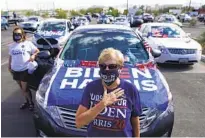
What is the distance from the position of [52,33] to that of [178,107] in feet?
28.5

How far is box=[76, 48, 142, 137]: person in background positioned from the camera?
2.27 m

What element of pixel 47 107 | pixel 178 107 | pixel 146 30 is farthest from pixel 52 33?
pixel 47 107

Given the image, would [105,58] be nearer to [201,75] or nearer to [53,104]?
[53,104]

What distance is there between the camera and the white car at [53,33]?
12218 mm

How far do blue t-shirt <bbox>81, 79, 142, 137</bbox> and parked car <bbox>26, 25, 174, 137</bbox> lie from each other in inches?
42.8

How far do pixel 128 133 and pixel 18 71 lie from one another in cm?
342

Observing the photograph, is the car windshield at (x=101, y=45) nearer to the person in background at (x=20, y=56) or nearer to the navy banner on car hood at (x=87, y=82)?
the navy banner on car hood at (x=87, y=82)

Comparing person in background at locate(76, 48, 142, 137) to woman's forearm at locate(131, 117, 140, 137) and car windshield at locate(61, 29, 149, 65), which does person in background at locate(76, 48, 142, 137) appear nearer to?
woman's forearm at locate(131, 117, 140, 137)

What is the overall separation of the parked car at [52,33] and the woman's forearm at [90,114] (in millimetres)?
9783

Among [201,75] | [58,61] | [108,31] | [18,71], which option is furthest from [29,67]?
[201,75]

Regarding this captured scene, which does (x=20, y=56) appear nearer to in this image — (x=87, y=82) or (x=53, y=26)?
(x=87, y=82)

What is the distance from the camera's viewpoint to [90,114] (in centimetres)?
225

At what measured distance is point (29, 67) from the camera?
5379mm

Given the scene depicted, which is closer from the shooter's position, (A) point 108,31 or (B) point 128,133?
(B) point 128,133
